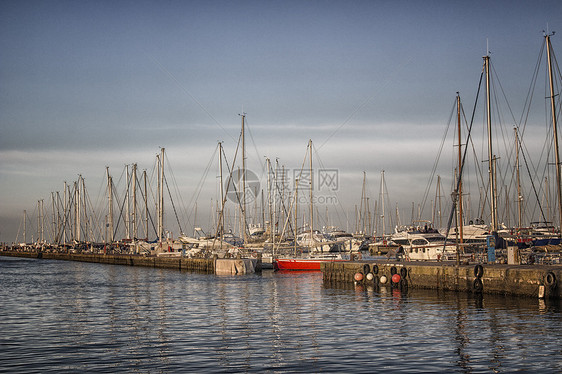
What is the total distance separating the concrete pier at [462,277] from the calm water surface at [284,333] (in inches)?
40.3

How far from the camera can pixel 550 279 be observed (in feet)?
101

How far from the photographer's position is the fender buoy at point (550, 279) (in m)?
30.7

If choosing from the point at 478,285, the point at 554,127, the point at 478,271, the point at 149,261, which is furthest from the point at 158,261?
the point at 554,127

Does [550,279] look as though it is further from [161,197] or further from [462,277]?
[161,197]

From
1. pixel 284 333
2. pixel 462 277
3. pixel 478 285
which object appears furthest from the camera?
pixel 462 277

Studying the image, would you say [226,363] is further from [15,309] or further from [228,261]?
[228,261]

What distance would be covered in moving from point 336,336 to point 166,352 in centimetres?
678

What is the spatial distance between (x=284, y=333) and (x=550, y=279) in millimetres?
15056

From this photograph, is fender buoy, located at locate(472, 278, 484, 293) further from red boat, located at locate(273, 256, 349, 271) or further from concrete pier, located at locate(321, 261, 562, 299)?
red boat, located at locate(273, 256, 349, 271)

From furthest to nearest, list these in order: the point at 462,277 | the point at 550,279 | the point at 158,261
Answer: the point at 158,261
the point at 462,277
the point at 550,279

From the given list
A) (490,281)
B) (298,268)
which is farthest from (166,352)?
(298,268)

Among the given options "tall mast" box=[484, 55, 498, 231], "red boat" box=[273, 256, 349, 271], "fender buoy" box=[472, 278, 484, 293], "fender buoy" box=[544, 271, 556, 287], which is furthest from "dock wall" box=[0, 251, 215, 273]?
"fender buoy" box=[544, 271, 556, 287]

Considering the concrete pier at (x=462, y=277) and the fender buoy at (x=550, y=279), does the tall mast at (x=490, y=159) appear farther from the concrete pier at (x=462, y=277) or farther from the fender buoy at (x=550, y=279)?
the fender buoy at (x=550, y=279)

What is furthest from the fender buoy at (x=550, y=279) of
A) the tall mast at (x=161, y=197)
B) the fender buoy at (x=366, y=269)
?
the tall mast at (x=161, y=197)
